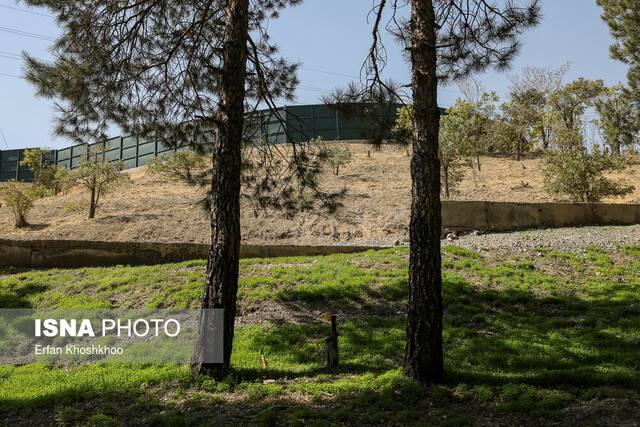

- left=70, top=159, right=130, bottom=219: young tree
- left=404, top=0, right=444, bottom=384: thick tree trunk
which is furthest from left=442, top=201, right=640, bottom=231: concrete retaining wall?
left=70, top=159, right=130, bottom=219: young tree

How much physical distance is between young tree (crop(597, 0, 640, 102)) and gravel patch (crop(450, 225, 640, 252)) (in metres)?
8.22

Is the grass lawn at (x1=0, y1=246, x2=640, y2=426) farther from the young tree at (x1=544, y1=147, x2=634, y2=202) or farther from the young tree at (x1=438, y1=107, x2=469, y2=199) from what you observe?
the young tree at (x1=438, y1=107, x2=469, y2=199)

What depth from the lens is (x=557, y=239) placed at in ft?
40.5

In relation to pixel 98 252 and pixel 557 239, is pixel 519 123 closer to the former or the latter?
pixel 557 239

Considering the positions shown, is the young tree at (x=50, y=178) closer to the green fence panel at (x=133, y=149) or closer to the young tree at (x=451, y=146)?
the green fence panel at (x=133, y=149)

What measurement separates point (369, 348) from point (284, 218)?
7625 mm

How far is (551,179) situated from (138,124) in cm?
1317

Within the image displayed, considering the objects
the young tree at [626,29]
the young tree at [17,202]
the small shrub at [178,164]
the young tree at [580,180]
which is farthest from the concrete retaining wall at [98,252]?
the young tree at [626,29]

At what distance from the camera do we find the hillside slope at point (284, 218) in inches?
614

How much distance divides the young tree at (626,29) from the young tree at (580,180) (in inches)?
172

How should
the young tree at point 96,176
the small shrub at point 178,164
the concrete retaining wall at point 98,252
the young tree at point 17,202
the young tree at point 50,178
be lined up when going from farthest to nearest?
1. the young tree at point 50,178
2. the small shrub at point 178,164
3. the young tree at point 96,176
4. the young tree at point 17,202
5. the concrete retaining wall at point 98,252

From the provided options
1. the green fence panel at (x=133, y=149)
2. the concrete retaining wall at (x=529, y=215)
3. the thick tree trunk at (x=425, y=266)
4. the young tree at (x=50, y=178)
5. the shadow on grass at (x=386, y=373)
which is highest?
the green fence panel at (x=133, y=149)

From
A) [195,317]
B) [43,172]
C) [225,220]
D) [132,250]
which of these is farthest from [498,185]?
[43,172]

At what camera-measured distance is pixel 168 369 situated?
6.64m
